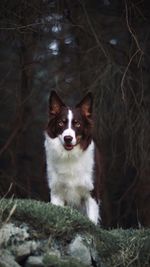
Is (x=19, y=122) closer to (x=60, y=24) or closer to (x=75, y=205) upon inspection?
(x=60, y=24)

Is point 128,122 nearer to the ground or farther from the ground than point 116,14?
nearer to the ground

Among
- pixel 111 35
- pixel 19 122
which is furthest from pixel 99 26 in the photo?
pixel 19 122

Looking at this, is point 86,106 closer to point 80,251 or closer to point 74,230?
point 74,230

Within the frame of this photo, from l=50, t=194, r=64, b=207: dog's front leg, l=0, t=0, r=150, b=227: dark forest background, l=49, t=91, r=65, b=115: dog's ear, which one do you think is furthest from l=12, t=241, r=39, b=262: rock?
l=0, t=0, r=150, b=227: dark forest background

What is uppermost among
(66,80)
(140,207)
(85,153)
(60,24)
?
(60,24)

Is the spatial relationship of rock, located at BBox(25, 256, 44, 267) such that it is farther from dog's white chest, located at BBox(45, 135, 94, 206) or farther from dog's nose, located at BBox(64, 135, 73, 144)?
dog's white chest, located at BBox(45, 135, 94, 206)

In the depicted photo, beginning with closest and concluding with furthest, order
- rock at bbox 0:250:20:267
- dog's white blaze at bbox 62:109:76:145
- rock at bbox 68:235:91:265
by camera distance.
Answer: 1. rock at bbox 0:250:20:267
2. rock at bbox 68:235:91:265
3. dog's white blaze at bbox 62:109:76:145

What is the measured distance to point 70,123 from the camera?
1048 centimetres

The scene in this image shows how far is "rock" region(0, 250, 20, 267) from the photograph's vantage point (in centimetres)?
813

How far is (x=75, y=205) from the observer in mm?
10922

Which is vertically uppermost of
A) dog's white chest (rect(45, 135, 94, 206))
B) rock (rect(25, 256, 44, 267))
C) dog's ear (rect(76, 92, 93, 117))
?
dog's ear (rect(76, 92, 93, 117))

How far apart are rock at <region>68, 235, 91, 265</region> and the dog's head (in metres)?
1.89

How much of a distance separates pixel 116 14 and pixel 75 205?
232 inches

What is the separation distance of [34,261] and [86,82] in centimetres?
771
